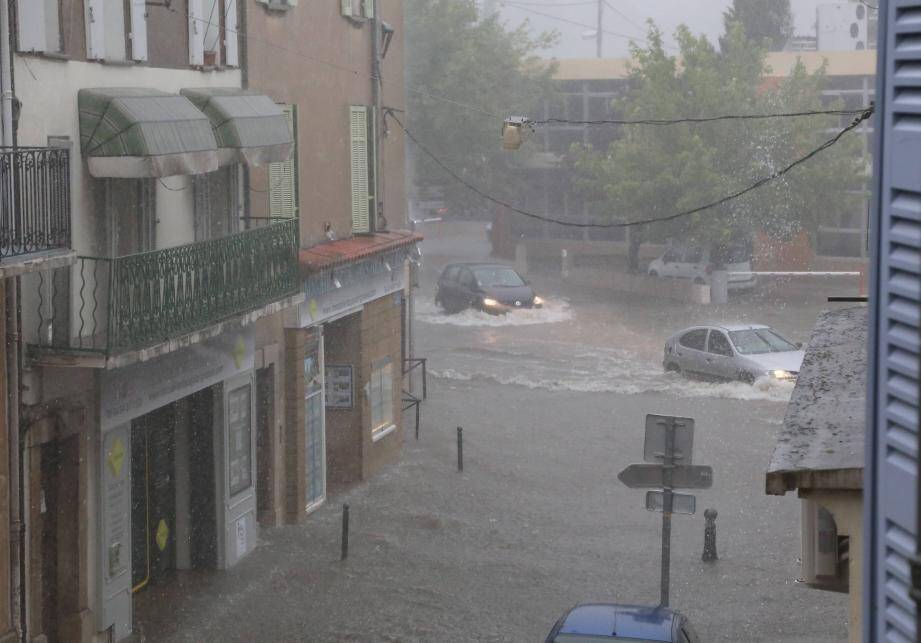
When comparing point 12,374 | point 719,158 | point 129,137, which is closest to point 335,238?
point 129,137

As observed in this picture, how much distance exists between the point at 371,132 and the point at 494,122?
1272 inches

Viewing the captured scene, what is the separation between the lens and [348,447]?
2109cm

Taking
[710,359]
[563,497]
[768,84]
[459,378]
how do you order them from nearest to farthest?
[563,497]
[710,359]
[459,378]
[768,84]

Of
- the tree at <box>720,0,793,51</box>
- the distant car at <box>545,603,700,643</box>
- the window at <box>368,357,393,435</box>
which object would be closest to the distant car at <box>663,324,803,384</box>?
the window at <box>368,357,393,435</box>

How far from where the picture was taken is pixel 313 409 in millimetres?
19422

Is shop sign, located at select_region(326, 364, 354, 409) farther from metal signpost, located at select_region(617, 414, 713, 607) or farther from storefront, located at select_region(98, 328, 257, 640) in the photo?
metal signpost, located at select_region(617, 414, 713, 607)

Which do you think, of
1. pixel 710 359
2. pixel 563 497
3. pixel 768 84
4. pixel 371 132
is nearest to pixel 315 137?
pixel 371 132

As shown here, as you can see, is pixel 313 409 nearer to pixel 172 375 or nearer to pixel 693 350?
pixel 172 375

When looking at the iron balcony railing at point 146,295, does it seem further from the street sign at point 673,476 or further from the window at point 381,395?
the window at point 381,395

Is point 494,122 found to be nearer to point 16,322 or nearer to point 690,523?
point 690,523

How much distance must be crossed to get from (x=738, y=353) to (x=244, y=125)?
16.0 meters

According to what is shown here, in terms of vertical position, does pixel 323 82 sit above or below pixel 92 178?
above

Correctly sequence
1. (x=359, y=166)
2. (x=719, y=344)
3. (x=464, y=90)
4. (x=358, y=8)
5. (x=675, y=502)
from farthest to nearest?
1. (x=464, y=90)
2. (x=719, y=344)
3. (x=359, y=166)
4. (x=358, y=8)
5. (x=675, y=502)

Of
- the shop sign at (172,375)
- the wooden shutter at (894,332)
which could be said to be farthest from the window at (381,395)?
the wooden shutter at (894,332)
